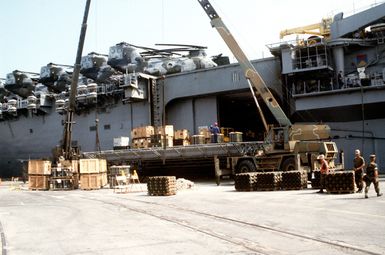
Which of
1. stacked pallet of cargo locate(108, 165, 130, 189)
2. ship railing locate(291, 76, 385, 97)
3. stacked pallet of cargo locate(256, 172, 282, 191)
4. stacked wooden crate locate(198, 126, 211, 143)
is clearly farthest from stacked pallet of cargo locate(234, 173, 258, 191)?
ship railing locate(291, 76, 385, 97)

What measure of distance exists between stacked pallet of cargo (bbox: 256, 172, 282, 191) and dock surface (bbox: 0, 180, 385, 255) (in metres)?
4.78

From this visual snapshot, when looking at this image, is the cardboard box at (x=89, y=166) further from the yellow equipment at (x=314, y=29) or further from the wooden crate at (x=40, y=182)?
the yellow equipment at (x=314, y=29)

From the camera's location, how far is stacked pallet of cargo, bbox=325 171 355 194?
16.0 m

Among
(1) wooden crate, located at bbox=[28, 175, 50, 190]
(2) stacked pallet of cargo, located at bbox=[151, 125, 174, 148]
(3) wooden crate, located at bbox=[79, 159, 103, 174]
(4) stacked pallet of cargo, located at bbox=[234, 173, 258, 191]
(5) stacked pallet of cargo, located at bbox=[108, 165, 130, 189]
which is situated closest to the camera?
(4) stacked pallet of cargo, located at bbox=[234, 173, 258, 191]

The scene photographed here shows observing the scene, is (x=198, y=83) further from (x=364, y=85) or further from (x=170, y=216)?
(x=170, y=216)

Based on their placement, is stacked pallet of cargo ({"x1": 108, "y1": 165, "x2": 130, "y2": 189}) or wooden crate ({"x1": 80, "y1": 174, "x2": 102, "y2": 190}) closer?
wooden crate ({"x1": 80, "y1": 174, "x2": 102, "y2": 190})

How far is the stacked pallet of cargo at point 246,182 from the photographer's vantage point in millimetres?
19844

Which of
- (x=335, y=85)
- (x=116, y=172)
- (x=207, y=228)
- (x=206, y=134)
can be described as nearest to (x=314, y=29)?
(x=335, y=85)

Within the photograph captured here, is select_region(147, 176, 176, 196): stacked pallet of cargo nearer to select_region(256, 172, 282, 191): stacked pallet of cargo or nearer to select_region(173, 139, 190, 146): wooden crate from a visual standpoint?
select_region(256, 172, 282, 191): stacked pallet of cargo

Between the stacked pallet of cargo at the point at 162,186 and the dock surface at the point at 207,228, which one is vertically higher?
the stacked pallet of cargo at the point at 162,186

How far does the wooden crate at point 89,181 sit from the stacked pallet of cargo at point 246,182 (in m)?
11.0

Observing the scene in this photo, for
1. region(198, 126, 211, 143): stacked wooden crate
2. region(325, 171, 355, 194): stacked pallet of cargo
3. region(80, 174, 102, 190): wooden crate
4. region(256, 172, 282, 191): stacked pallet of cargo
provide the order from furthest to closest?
1. region(198, 126, 211, 143): stacked wooden crate
2. region(80, 174, 102, 190): wooden crate
3. region(256, 172, 282, 191): stacked pallet of cargo
4. region(325, 171, 355, 194): stacked pallet of cargo

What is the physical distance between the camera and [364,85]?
28.5 m

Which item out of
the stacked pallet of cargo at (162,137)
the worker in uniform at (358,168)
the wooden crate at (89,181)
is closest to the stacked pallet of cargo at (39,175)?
the wooden crate at (89,181)
